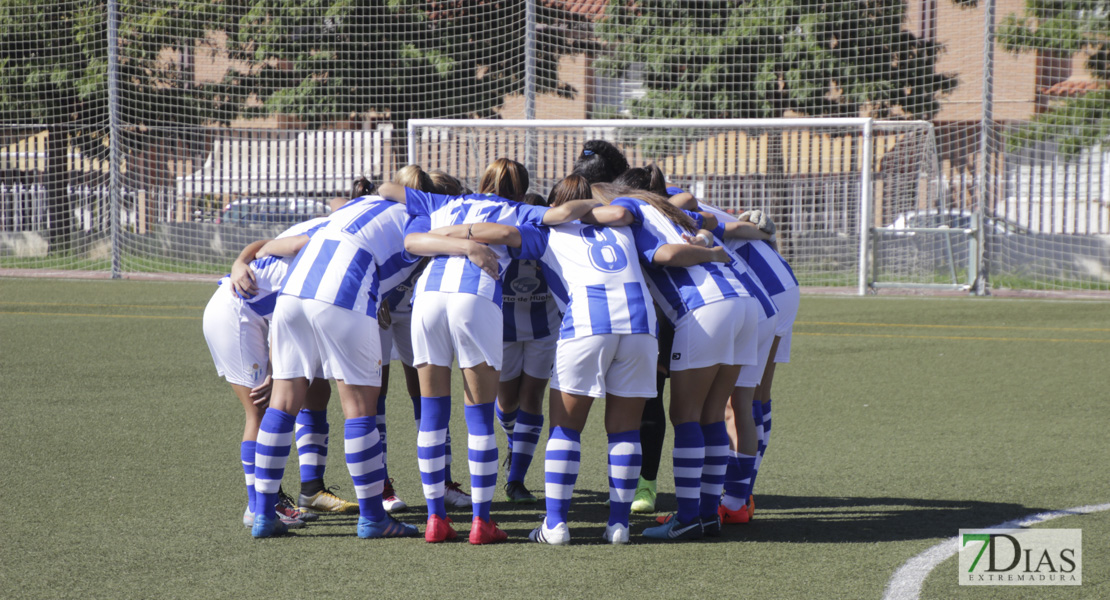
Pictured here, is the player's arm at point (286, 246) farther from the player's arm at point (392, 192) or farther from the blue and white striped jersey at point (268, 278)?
the player's arm at point (392, 192)

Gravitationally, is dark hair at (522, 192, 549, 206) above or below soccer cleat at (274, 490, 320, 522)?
above

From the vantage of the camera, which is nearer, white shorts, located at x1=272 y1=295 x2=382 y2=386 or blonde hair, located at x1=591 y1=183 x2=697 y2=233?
white shorts, located at x1=272 y1=295 x2=382 y2=386

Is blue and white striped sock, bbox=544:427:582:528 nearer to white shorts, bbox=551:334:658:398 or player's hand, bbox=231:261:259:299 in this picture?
white shorts, bbox=551:334:658:398

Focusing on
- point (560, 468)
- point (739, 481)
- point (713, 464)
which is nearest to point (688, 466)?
point (713, 464)

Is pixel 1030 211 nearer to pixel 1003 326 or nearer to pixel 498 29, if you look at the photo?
pixel 1003 326

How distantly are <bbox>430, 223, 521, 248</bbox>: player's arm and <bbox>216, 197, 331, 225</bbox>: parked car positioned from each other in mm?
14100

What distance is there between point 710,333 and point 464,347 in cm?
101

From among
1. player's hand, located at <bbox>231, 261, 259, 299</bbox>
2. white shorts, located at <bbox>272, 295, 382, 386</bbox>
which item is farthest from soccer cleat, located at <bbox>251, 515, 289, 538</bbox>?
player's hand, located at <bbox>231, 261, 259, 299</bbox>

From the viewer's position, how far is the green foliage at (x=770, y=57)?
56.9ft

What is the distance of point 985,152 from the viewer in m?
15.0

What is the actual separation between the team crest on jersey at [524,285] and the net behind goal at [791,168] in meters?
10.2

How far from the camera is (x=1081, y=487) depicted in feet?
16.7

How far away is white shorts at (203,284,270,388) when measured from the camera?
4520mm

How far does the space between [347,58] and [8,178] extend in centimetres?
652
